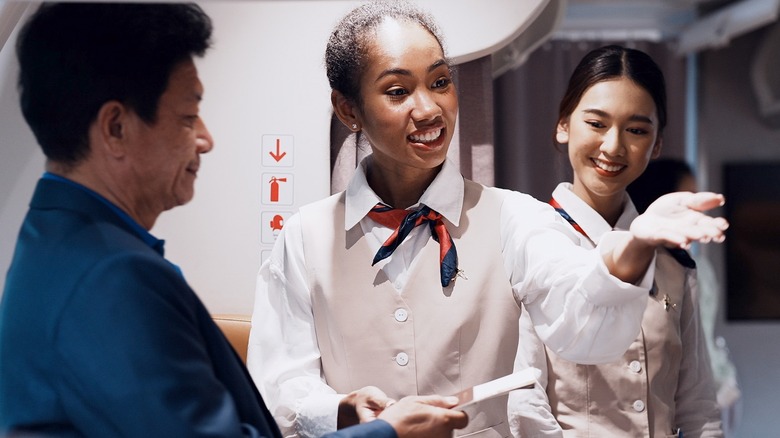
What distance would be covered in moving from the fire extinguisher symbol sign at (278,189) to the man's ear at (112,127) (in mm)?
385

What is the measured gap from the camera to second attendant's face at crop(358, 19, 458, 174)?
3.68 feet

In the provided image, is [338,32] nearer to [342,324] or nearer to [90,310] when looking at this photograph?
[342,324]

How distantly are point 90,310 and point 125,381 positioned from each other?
8 cm

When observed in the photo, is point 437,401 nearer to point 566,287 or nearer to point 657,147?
point 566,287

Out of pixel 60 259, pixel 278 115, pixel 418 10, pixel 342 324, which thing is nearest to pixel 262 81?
pixel 278 115

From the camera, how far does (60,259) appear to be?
2.71ft

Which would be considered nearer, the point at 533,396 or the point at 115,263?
the point at 115,263

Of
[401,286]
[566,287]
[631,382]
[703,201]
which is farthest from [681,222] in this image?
[401,286]

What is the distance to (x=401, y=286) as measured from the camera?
1158 millimetres

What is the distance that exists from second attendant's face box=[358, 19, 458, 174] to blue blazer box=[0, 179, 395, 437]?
16.0 inches

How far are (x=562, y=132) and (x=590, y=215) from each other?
134 millimetres

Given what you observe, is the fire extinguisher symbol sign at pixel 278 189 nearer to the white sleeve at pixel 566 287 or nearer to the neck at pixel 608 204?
the white sleeve at pixel 566 287

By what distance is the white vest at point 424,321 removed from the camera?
1.13m

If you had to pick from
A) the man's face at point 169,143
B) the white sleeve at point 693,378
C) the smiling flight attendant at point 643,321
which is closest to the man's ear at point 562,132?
the smiling flight attendant at point 643,321
